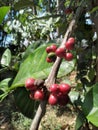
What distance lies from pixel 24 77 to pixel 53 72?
0.16 meters

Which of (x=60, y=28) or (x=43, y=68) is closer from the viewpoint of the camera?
(x=43, y=68)

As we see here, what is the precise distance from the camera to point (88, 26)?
135 centimetres

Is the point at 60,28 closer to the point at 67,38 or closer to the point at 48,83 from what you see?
the point at 67,38

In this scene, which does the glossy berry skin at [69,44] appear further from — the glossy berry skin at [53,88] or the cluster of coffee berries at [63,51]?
the glossy berry skin at [53,88]

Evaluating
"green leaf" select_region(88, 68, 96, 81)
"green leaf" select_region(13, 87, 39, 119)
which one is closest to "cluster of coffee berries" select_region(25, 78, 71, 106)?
"green leaf" select_region(13, 87, 39, 119)

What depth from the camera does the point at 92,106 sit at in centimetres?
61

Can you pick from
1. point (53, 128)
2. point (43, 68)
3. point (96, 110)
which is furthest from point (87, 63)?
point (53, 128)

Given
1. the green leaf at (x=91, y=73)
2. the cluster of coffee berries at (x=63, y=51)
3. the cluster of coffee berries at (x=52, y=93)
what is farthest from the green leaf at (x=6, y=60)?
the green leaf at (x=91, y=73)

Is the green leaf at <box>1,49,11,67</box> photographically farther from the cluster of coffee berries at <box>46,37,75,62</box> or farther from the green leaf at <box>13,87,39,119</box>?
the cluster of coffee berries at <box>46,37,75,62</box>

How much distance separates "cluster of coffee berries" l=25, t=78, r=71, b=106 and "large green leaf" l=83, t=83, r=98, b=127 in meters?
0.06

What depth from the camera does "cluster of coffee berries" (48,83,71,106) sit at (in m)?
0.54

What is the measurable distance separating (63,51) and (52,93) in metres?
0.12

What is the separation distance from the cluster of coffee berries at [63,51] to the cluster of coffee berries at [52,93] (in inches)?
3.5

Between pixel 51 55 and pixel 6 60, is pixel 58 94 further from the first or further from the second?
pixel 6 60
